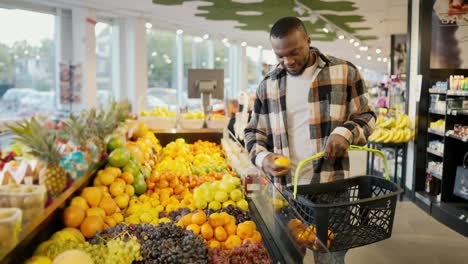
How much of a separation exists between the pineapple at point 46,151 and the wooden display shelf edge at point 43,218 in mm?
54

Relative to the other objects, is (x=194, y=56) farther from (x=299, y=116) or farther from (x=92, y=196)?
(x=299, y=116)

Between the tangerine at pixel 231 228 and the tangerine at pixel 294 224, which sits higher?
the tangerine at pixel 294 224

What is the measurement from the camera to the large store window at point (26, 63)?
8.80m

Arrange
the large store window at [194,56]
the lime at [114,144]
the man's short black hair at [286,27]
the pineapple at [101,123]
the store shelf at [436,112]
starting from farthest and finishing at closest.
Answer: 1. the large store window at [194,56]
2. the store shelf at [436,112]
3. the lime at [114,144]
4. the pineapple at [101,123]
5. the man's short black hair at [286,27]

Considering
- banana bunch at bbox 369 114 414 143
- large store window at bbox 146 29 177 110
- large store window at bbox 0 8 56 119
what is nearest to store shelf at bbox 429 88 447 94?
banana bunch at bbox 369 114 414 143

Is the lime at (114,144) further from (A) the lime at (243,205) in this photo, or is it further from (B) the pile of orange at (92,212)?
(A) the lime at (243,205)

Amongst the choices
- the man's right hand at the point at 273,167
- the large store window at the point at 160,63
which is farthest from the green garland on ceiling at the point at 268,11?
the man's right hand at the point at 273,167

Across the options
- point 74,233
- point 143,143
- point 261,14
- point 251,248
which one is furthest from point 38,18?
point 251,248

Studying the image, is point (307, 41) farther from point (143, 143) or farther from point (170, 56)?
point (170, 56)

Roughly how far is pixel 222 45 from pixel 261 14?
7362 millimetres

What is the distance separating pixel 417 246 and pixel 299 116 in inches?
130

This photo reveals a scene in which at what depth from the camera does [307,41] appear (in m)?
2.29

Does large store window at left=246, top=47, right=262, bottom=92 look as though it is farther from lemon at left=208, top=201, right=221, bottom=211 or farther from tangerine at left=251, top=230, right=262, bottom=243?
tangerine at left=251, top=230, right=262, bottom=243

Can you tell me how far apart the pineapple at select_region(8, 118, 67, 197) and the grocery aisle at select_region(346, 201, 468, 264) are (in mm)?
2902
